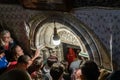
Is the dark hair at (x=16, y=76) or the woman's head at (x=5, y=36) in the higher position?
the woman's head at (x=5, y=36)

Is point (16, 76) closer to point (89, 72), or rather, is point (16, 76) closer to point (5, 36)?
point (89, 72)

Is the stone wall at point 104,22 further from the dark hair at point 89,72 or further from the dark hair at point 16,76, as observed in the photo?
the dark hair at point 16,76

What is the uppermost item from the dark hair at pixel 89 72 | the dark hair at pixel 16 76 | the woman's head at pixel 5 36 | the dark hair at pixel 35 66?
the woman's head at pixel 5 36

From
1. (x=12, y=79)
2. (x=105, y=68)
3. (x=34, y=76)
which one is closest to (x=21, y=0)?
(x=34, y=76)

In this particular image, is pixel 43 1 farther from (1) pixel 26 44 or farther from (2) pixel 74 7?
(1) pixel 26 44

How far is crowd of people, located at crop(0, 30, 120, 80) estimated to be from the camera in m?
4.11

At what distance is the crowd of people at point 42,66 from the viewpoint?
13.5 ft

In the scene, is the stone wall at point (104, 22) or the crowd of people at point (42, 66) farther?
the stone wall at point (104, 22)

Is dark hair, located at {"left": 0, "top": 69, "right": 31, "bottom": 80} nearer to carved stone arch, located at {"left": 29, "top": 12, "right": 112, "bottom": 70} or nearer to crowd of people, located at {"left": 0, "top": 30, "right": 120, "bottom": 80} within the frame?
crowd of people, located at {"left": 0, "top": 30, "right": 120, "bottom": 80}

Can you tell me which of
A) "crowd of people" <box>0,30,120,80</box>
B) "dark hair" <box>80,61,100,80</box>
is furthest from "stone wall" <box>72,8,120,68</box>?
"dark hair" <box>80,61,100,80</box>

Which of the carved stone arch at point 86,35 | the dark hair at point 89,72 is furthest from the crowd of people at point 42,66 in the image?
the carved stone arch at point 86,35

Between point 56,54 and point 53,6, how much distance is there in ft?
4.29

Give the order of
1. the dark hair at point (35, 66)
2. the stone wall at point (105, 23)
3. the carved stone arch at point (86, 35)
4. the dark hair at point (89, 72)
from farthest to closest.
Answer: the dark hair at point (35, 66) < the carved stone arch at point (86, 35) < the stone wall at point (105, 23) < the dark hair at point (89, 72)

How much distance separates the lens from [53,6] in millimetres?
5371
